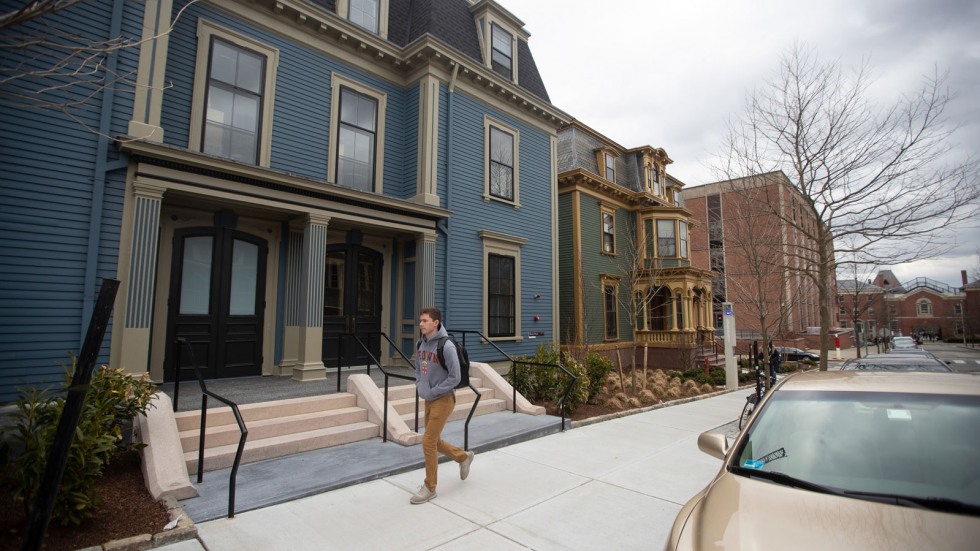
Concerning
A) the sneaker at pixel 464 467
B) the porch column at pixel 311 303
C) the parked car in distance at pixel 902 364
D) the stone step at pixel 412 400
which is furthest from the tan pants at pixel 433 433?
the parked car in distance at pixel 902 364

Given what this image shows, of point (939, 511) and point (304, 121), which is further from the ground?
point (304, 121)

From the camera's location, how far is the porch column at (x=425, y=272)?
10.3 meters

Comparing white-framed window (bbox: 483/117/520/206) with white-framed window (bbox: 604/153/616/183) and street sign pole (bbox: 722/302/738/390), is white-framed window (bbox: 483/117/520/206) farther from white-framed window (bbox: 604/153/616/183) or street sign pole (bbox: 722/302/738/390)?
white-framed window (bbox: 604/153/616/183)

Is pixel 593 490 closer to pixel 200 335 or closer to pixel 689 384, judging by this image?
pixel 200 335

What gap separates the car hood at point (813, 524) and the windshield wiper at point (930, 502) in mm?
53

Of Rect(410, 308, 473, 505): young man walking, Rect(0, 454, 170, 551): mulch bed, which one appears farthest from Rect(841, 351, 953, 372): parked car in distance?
Rect(0, 454, 170, 551): mulch bed

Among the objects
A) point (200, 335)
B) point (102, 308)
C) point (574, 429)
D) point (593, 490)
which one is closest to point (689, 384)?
point (574, 429)

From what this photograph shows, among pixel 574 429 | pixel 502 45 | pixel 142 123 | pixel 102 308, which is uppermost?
pixel 502 45

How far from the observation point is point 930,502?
7.22 ft

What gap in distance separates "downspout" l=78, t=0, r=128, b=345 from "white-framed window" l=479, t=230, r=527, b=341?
743 cm

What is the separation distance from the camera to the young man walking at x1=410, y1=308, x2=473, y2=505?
14.7 feet

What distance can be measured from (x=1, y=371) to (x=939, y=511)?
872cm

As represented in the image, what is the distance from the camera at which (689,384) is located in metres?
12.7

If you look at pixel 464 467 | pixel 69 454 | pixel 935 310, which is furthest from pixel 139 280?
pixel 935 310
